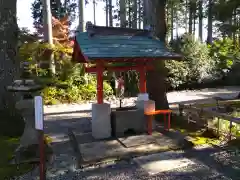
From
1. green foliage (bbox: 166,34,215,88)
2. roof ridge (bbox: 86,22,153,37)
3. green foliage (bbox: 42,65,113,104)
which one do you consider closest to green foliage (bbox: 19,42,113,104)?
green foliage (bbox: 42,65,113,104)

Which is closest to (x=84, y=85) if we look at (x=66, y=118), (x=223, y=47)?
(x=66, y=118)

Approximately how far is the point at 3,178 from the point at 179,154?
3.64 metres

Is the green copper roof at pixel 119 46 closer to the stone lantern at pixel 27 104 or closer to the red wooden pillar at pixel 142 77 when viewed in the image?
the red wooden pillar at pixel 142 77

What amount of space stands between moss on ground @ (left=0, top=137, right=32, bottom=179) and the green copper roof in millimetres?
2814

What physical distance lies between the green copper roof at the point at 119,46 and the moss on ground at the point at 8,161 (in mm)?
2814

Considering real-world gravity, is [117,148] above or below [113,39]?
below

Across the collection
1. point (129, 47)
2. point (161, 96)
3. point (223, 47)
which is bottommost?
point (161, 96)

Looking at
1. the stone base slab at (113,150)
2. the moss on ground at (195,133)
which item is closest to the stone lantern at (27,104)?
the stone base slab at (113,150)

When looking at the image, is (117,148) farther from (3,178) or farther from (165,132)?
(3,178)

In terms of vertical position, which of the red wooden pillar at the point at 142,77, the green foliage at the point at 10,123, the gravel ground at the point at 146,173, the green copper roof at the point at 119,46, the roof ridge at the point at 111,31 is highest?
the roof ridge at the point at 111,31

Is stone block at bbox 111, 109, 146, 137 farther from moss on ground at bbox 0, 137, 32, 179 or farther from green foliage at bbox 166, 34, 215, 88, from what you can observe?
green foliage at bbox 166, 34, 215, 88

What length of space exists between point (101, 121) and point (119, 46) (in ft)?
6.76

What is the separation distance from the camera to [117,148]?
235 inches

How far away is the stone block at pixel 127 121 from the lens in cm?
680
